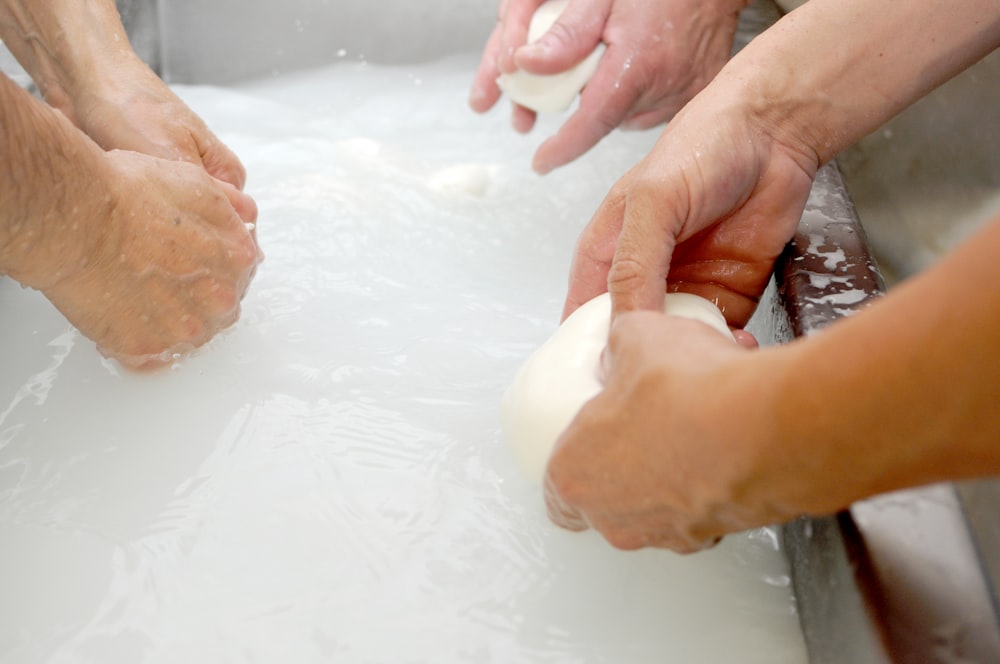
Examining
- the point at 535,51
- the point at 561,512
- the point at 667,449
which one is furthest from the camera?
the point at 535,51

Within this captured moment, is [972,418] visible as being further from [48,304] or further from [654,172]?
[48,304]

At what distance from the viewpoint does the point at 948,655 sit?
764mm

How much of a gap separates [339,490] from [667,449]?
1.97 ft

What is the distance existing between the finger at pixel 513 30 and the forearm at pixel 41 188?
0.82 m

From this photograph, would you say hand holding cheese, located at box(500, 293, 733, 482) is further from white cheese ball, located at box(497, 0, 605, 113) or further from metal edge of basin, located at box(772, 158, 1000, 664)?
white cheese ball, located at box(497, 0, 605, 113)

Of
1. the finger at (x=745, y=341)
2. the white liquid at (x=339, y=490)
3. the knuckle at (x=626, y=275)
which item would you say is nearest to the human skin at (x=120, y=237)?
the white liquid at (x=339, y=490)

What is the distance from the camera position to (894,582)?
0.81 meters

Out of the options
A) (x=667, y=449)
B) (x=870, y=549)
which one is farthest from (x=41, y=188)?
(x=870, y=549)

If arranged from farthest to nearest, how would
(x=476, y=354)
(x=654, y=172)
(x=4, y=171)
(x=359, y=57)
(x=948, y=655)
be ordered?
(x=359, y=57) < (x=476, y=354) < (x=654, y=172) < (x=4, y=171) < (x=948, y=655)

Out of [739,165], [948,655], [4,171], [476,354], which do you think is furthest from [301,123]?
[948,655]

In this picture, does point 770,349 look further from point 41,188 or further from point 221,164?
point 221,164

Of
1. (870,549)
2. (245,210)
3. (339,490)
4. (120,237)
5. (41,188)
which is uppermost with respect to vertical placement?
(41,188)

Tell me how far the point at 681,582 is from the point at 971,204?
1030 mm

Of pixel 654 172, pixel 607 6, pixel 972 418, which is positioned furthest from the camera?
pixel 607 6
